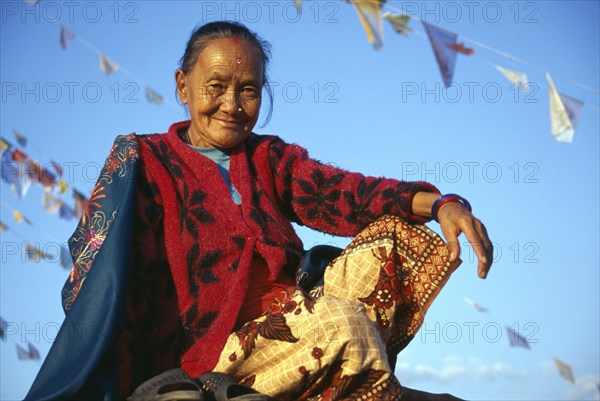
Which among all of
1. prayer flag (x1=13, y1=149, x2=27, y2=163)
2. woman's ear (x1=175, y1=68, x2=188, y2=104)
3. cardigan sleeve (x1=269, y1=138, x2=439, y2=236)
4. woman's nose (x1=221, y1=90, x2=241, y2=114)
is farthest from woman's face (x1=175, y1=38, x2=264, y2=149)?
prayer flag (x1=13, y1=149, x2=27, y2=163)

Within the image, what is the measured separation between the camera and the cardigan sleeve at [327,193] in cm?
320

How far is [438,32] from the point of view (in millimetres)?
4590

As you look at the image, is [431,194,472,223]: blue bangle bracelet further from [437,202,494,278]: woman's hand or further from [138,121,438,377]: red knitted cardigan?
[138,121,438,377]: red knitted cardigan

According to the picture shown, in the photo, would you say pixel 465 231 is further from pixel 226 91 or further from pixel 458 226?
pixel 226 91

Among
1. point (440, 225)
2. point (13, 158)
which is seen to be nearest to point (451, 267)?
point (440, 225)

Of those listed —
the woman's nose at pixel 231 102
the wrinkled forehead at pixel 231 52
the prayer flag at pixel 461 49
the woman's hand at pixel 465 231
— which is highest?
the prayer flag at pixel 461 49

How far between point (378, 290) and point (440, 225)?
0.35 m

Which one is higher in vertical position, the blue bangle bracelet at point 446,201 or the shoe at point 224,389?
the blue bangle bracelet at point 446,201

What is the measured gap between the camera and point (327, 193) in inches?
136

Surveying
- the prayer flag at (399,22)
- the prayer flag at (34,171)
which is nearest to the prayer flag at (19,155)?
the prayer flag at (34,171)

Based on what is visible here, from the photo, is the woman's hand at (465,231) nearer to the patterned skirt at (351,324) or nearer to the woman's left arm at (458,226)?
the woman's left arm at (458,226)

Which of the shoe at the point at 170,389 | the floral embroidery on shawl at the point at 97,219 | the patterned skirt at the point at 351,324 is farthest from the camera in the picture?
the floral embroidery on shawl at the point at 97,219

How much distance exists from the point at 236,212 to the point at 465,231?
39.0 inches

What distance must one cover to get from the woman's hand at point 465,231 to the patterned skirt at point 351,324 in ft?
0.47
